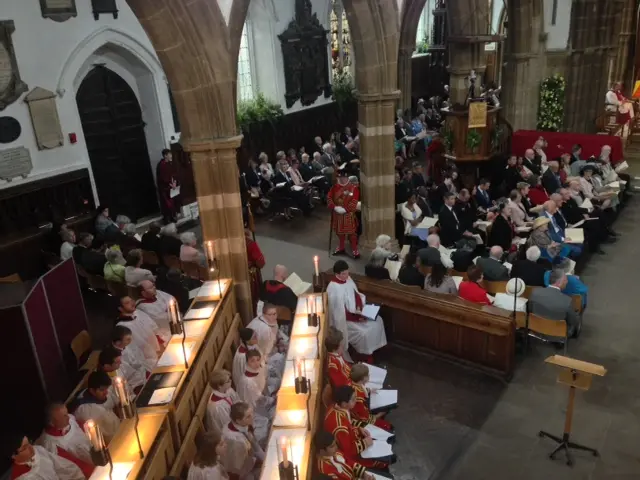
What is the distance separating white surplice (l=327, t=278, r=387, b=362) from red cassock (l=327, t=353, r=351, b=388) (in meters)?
1.13

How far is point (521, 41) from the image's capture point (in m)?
15.6

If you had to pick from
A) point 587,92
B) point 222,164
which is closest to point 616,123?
point 587,92

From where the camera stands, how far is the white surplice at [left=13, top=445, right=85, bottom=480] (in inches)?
195

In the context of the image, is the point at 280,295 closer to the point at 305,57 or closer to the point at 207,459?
the point at 207,459

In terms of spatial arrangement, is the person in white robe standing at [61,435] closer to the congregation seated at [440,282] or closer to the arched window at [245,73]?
the congregation seated at [440,282]

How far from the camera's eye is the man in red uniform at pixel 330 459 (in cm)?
517

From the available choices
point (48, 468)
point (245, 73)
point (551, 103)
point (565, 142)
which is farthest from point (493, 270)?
point (245, 73)

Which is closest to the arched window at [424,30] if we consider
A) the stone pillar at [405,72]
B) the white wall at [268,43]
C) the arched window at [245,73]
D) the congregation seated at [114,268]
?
the stone pillar at [405,72]

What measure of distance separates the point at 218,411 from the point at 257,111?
11.6m

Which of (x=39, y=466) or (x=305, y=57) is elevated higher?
(x=305, y=57)

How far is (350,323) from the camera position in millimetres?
7973

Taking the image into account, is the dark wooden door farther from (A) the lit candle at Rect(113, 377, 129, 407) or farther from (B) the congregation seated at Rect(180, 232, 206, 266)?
(A) the lit candle at Rect(113, 377, 129, 407)

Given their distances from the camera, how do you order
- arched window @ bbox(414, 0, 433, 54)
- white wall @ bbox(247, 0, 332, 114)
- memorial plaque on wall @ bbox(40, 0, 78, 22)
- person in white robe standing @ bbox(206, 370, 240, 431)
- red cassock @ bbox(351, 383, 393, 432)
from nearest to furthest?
person in white robe standing @ bbox(206, 370, 240, 431)
red cassock @ bbox(351, 383, 393, 432)
memorial plaque on wall @ bbox(40, 0, 78, 22)
white wall @ bbox(247, 0, 332, 114)
arched window @ bbox(414, 0, 433, 54)

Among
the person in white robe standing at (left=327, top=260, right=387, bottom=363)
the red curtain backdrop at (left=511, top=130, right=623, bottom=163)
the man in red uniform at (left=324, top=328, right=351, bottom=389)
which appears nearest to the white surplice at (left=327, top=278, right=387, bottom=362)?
the person in white robe standing at (left=327, top=260, right=387, bottom=363)
